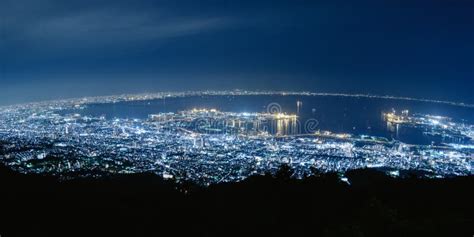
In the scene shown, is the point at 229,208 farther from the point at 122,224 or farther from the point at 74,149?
the point at 74,149

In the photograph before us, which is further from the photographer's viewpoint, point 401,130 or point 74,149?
point 401,130

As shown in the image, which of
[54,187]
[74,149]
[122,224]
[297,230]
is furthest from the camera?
[74,149]

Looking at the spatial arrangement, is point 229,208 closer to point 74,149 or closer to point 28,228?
point 28,228

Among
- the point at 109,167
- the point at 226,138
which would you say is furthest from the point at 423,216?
the point at 226,138

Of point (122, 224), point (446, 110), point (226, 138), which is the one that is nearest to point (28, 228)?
point (122, 224)

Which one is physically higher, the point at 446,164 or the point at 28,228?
the point at 28,228

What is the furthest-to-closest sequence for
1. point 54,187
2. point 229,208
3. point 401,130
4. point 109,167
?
point 401,130 < point 109,167 < point 54,187 < point 229,208
